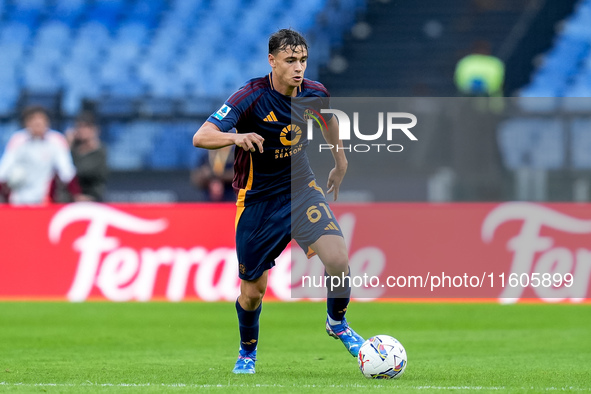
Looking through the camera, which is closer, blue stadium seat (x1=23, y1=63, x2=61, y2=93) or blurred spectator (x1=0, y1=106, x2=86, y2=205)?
blurred spectator (x1=0, y1=106, x2=86, y2=205)

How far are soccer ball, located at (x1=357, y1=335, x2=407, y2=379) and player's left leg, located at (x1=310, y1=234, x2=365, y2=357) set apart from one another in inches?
10.2

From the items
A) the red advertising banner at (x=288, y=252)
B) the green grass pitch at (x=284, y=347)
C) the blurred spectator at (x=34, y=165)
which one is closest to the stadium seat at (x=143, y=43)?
the blurred spectator at (x=34, y=165)

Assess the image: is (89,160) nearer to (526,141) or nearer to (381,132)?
(381,132)

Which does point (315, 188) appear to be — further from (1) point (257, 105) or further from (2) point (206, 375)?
(2) point (206, 375)

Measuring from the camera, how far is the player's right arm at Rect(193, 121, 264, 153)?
569 cm

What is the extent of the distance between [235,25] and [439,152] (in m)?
7.63

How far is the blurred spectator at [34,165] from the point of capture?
13547 mm

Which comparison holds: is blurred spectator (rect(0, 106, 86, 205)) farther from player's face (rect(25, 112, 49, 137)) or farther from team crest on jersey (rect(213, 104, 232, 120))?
team crest on jersey (rect(213, 104, 232, 120))

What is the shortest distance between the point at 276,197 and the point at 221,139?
2.63ft

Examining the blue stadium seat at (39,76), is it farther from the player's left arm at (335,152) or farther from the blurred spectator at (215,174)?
the player's left arm at (335,152)

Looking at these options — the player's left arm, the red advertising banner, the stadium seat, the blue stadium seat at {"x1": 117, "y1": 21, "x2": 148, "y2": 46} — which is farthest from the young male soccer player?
the blue stadium seat at {"x1": 117, "y1": 21, "x2": 148, "y2": 46}

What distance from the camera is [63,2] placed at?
20.5m

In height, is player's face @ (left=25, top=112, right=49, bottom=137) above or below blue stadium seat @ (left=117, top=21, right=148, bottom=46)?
below

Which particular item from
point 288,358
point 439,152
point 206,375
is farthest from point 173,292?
point 206,375
